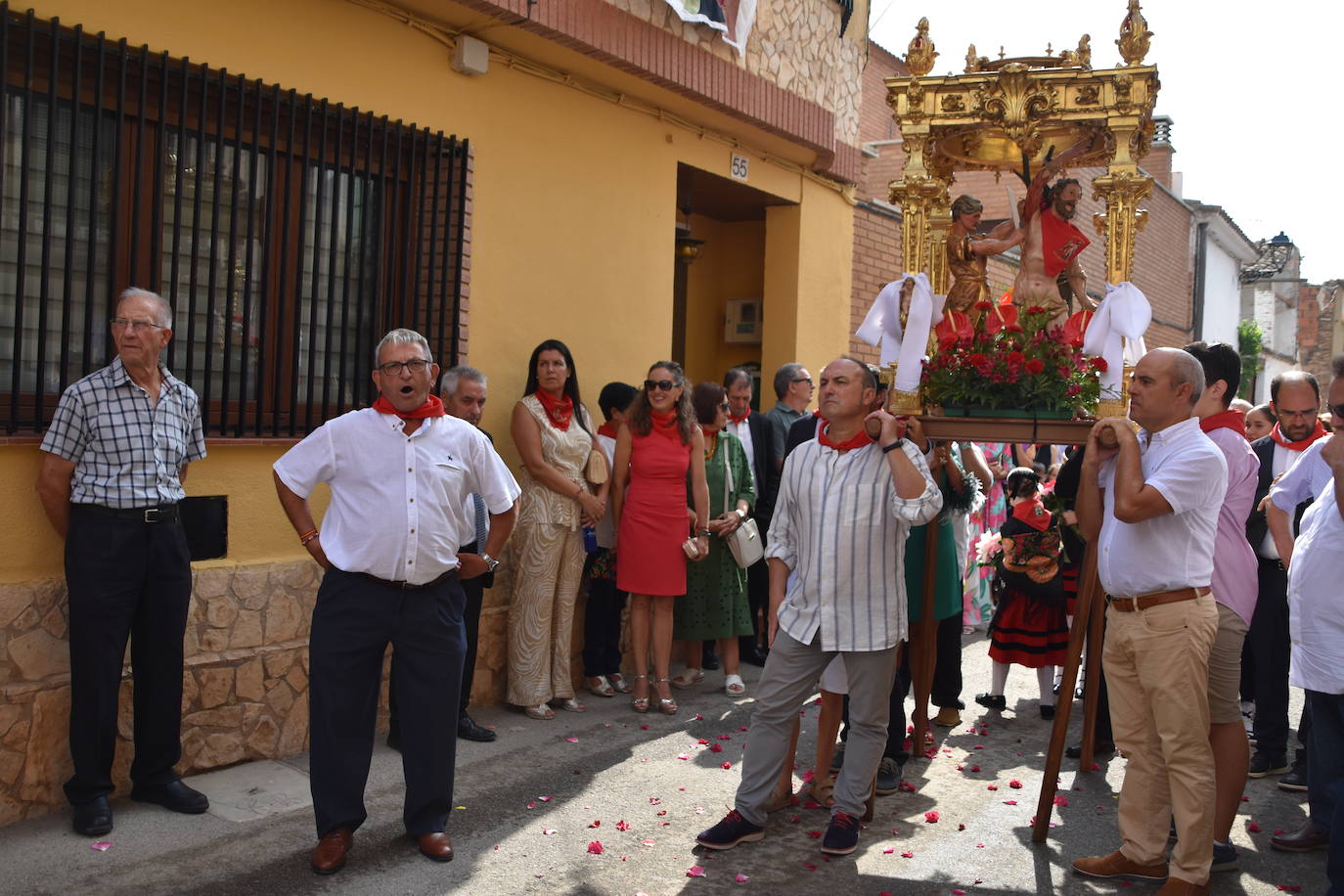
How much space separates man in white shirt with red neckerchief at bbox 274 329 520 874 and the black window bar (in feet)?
4.81

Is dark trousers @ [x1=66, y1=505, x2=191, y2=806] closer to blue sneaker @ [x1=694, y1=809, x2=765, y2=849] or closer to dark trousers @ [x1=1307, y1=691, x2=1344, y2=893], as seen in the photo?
blue sneaker @ [x1=694, y1=809, x2=765, y2=849]

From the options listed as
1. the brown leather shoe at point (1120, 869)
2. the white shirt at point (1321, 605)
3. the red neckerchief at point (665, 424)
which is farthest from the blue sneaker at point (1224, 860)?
the red neckerchief at point (665, 424)

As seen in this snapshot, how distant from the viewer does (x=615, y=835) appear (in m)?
5.14

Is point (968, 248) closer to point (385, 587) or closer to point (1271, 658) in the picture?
point (1271, 658)

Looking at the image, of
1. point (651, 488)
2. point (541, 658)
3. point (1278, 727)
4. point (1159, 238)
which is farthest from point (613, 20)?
point (1159, 238)

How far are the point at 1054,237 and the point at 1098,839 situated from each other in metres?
2.93

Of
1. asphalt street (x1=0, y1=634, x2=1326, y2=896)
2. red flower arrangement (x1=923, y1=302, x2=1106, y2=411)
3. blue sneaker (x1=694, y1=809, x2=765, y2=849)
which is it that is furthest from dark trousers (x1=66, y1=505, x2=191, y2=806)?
red flower arrangement (x1=923, y1=302, x2=1106, y2=411)

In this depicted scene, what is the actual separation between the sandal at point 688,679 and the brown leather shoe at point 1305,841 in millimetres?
3760

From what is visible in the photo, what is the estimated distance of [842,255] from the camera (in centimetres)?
1100

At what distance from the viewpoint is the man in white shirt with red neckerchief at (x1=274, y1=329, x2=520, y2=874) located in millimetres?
4613

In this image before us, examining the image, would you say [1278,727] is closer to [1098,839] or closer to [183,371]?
[1098,839]

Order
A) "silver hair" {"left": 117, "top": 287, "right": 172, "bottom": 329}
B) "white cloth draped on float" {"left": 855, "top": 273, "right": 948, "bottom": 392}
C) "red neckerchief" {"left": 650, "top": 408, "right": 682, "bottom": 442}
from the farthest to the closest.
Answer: "red neckerchief" {"left": 650, "top": 408, "right": 682, "bottom": 442} < "white cloth draped on float" {"left": 855, "top": 273, "right": 948, "bottom": 392} < "silver hair" {"left": 117, "top": 287, "right": 172, "bottom": 329}

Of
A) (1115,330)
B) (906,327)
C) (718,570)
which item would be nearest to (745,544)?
(718,570)

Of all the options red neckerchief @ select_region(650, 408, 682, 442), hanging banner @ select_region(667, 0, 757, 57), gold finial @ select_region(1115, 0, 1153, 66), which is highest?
hanging banner @ select_region(667, 0, 757, 57)
